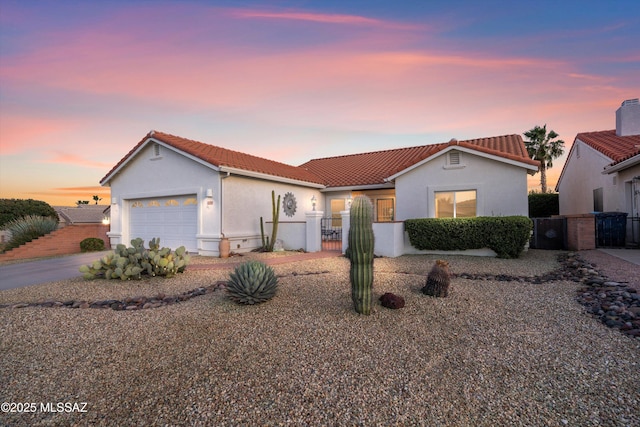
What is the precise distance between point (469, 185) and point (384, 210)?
549 cm

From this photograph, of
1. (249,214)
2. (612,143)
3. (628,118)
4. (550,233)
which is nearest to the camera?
(550,233)

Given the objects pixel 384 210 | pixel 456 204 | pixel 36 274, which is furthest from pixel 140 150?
pixel 456 204

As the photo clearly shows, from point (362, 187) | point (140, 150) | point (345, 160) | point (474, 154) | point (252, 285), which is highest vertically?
point (345, 160)

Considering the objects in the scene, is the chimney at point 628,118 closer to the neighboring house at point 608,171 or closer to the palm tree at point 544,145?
the neighboring house at point 608,171

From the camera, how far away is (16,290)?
738cm

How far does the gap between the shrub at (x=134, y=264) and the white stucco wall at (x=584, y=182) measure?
18.5 metres

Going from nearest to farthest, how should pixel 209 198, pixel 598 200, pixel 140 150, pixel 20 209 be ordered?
pixel 209 198
pixel 140 150
pixel 598 200
pixel 20 209

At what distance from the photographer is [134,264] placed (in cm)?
819

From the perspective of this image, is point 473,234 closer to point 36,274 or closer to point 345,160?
point 345,160

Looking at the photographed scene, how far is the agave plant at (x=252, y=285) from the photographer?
19.0ft

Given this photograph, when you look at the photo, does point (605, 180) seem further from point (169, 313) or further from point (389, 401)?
point (169, 313)

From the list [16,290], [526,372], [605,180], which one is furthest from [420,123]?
[16,290]

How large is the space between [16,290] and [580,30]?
60.7 feet

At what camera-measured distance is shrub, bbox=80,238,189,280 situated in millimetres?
7964
